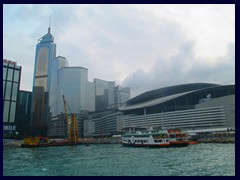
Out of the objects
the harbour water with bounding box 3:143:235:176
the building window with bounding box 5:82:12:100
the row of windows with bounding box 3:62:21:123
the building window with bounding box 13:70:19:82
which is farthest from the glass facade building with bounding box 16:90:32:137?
the harbour water with bounding box 3:143:235:176

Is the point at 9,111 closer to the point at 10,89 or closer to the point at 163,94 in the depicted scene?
the point at 10,89

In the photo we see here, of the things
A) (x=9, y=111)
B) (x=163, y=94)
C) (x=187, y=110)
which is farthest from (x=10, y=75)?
(x=163, y=94)

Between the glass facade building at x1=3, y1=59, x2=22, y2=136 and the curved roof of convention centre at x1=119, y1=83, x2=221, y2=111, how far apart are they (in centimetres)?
7657

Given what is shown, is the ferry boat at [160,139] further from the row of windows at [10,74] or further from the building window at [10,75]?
the building window at [10,75]

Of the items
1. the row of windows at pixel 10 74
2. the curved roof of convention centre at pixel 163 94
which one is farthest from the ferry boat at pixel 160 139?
the row of windows at pixel 10 74

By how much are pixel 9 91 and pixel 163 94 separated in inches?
3934

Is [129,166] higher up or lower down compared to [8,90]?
lower down

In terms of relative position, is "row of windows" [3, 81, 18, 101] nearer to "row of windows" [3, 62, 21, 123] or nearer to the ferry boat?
"row of windows" [3, 62, 21, 123]

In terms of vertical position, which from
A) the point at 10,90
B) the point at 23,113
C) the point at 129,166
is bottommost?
the point at 129,166

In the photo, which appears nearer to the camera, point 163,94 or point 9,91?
point 9,91

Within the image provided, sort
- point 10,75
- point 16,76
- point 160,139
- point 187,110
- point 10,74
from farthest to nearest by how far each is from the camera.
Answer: point 187,110, point 16,76, point 10,74, point 10,75, point 160,139

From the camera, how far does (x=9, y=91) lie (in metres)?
111

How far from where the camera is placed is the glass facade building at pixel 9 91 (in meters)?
111
